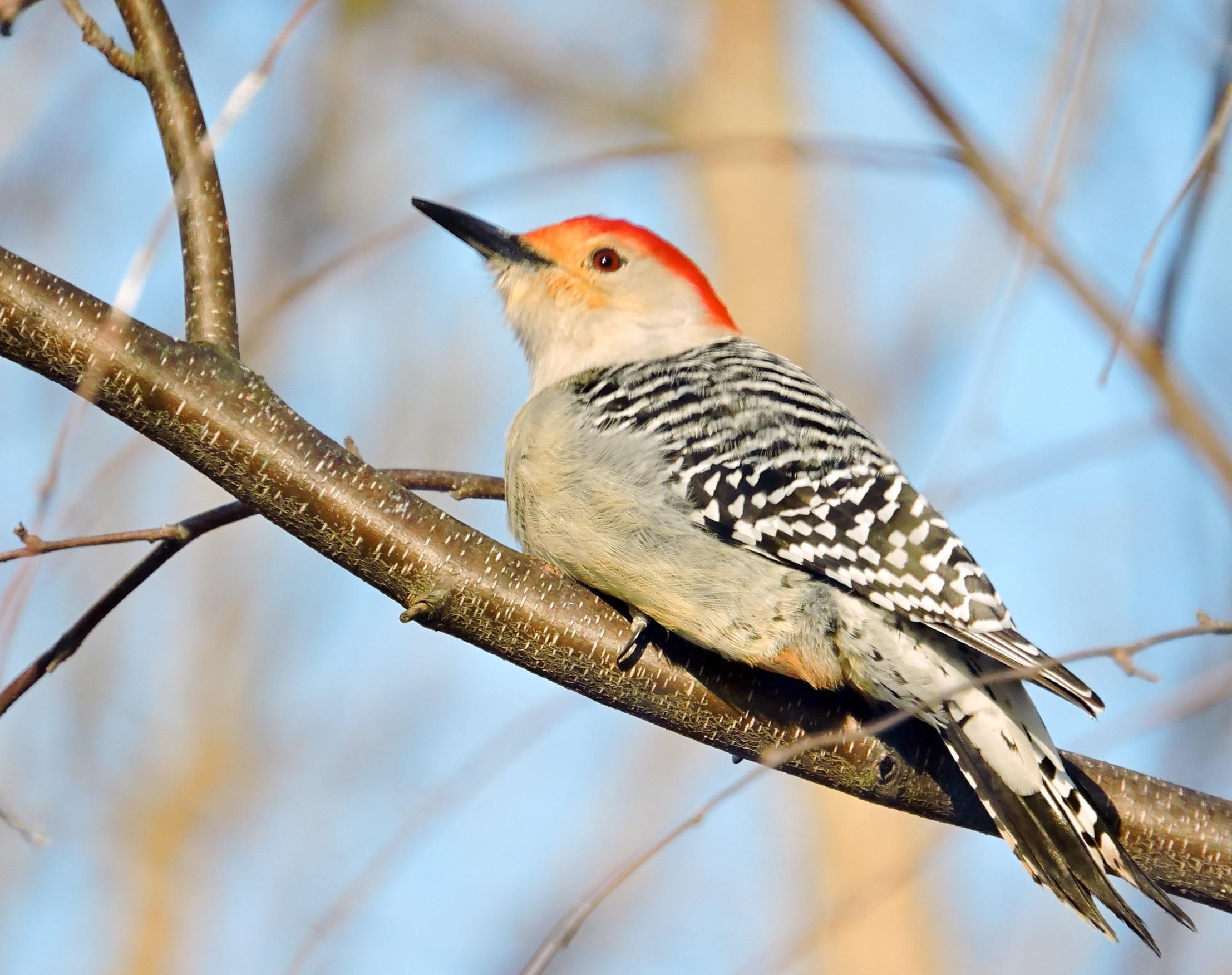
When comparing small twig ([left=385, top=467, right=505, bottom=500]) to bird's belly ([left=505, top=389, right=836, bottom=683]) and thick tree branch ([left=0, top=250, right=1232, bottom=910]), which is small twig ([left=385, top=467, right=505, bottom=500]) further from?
thick tree branch ([left=0, top=250, right=1232, bottom=910])

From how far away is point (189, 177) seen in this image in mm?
3035

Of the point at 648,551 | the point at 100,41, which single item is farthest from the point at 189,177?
the point at 648,551

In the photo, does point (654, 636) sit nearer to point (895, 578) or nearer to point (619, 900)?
point (895, 578)

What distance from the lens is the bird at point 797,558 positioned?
9.98 ft

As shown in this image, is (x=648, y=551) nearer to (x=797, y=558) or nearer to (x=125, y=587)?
(x=797, y=558)

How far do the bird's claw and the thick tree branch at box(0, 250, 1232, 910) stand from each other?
18mm

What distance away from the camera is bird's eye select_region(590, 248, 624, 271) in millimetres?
4750

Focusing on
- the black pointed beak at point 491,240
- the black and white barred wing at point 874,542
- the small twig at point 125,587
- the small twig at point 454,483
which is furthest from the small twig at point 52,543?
the black pointed beak at point 491,240

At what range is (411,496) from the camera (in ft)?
9.83

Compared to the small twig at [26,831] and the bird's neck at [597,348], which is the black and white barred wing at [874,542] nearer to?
the bird's neck at [597,348]

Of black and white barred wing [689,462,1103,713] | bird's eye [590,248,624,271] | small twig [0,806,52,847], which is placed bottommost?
small twig [0,806,52,847]

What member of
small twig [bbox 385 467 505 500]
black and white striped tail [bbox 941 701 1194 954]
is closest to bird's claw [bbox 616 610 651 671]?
small twig [bbox 385 467 505 500]

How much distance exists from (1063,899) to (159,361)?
2.46 meters

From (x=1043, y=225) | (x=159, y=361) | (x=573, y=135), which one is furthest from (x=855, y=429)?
(x=573, y=135)
